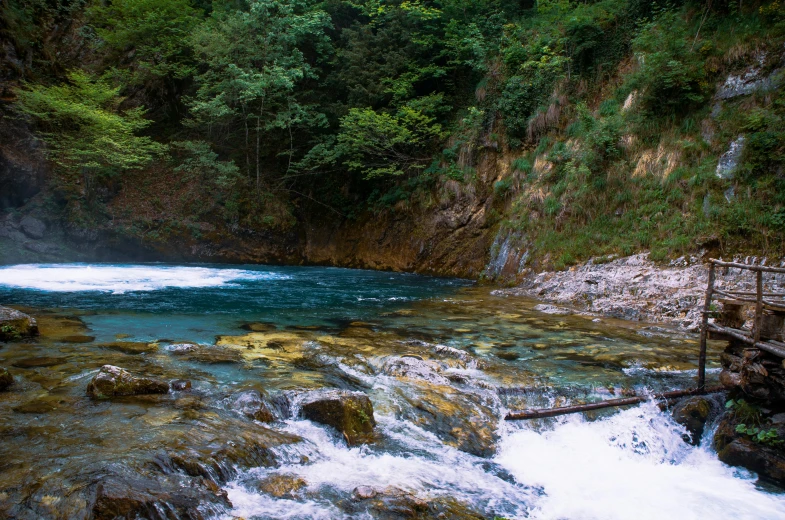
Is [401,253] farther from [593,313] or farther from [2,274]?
[2,274]

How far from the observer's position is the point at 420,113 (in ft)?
60.4

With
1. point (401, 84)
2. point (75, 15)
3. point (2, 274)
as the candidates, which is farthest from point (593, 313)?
point (75, 15)

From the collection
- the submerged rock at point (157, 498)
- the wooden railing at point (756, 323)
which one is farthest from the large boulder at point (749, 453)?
the submerged rock at point (157, 498)

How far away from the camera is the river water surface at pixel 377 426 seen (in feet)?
11.9

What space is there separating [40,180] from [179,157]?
214 inches

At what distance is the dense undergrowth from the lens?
441 inches

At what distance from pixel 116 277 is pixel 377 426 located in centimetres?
1171

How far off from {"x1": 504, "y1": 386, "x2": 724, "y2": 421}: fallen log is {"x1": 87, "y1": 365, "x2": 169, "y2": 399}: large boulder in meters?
3.55

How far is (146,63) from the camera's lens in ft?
70.7

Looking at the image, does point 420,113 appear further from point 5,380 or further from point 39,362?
point 5,380

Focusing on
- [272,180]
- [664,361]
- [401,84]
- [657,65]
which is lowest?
[664,361]

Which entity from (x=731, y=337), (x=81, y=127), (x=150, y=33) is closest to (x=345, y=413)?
(x=731, y=337)

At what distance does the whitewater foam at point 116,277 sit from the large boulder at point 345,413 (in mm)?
8336

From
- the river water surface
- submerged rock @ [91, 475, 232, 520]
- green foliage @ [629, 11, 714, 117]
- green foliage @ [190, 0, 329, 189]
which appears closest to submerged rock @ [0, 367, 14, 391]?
the river water surface
